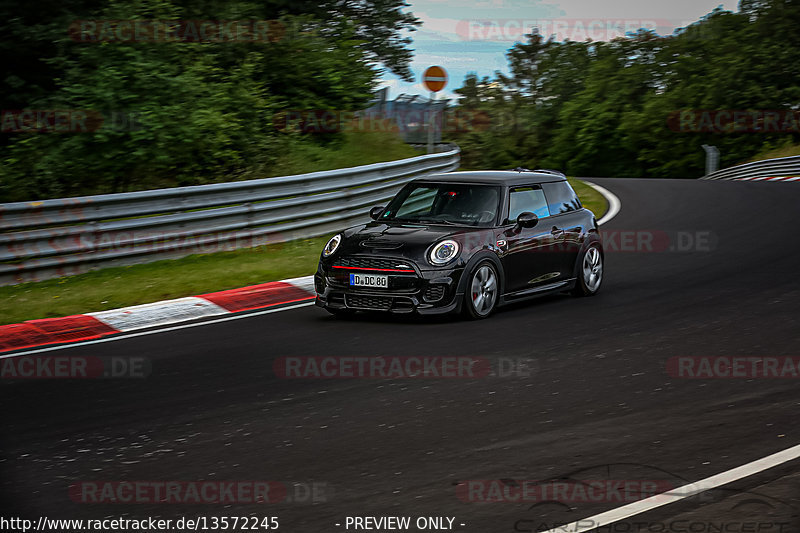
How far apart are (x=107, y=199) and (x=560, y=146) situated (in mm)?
59130

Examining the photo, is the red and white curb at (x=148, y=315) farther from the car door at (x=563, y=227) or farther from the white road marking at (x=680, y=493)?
the white road marking at (x=680, y=493)

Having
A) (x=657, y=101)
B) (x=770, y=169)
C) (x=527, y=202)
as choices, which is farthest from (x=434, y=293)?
(x=657, y=101)

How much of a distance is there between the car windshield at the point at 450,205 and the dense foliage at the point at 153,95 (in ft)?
23.1

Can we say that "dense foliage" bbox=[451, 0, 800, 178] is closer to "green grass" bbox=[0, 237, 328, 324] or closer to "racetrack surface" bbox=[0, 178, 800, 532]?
"green grass" bbox=[0, 237, 328, 324]

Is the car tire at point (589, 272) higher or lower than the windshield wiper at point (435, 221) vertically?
lower

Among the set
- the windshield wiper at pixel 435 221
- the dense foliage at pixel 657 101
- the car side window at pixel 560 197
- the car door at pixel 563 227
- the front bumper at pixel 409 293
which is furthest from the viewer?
the dense foliage at pixel 657 101

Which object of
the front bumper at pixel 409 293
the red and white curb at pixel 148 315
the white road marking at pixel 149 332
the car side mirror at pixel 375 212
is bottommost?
the white road marking at pixel 149 332

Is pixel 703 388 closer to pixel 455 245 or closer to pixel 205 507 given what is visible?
pixel 455 245

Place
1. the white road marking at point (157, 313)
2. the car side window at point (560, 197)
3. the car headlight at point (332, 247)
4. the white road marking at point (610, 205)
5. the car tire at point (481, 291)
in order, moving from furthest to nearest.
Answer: the white road marking at point (610, 205)
the car side window at point (560, 197)
the car headlight at point (332, 247)
the white road marking at point (157, 313)
the car tire at point (481, 291)

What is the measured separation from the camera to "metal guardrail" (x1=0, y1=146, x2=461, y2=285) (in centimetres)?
1156

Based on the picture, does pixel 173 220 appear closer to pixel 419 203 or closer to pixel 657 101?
pixel 419 203

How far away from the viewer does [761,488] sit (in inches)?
193

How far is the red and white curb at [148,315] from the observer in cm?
916

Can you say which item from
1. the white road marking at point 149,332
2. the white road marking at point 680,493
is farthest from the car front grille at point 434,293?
the white road marking at point 680,493
